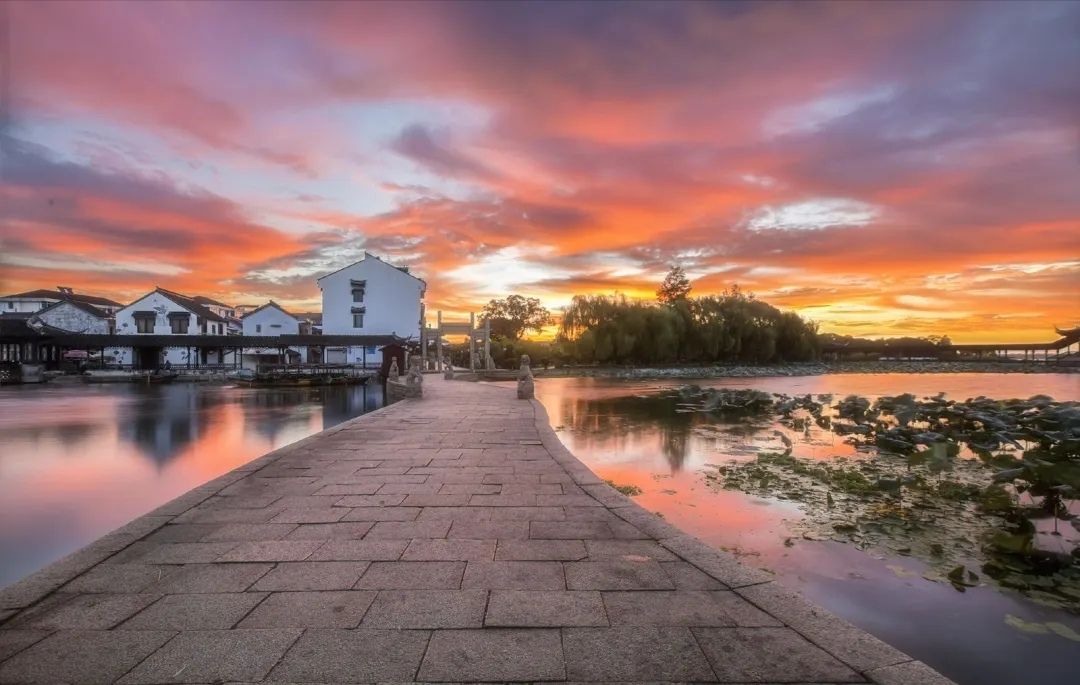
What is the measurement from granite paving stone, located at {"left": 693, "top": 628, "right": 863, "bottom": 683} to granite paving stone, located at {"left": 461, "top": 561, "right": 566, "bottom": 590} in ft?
2.79

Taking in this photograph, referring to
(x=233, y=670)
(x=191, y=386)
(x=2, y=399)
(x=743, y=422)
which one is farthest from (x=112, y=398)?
(x=233, y=670)

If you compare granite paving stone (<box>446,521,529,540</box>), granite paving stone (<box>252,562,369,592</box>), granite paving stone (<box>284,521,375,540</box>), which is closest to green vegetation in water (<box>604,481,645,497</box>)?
granite paving stone (<box>446,521,529,540</box>)

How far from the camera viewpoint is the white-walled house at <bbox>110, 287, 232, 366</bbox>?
35.5 m

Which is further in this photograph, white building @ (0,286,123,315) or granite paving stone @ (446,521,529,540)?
white building @ (0,286,123,315)

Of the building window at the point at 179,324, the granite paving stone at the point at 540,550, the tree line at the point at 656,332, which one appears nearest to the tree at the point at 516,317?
the tree line at the point at 656,332

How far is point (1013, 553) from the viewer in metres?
4.40

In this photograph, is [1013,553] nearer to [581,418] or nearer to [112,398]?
[581,418]

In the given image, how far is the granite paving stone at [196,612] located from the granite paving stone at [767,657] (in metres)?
2.17

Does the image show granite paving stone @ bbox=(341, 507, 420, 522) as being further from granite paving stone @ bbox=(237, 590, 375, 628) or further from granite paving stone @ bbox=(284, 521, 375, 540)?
granite paving stone @ bbox=(237, 590, 375, 628)

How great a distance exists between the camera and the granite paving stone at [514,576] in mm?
2893

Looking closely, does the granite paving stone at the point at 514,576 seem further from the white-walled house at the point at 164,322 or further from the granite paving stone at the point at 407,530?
the white-walled house at the point at 164,322

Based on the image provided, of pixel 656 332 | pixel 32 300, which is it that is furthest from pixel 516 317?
pixel 32 300

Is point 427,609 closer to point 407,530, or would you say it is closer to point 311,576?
point 311,576

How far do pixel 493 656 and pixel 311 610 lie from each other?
1.00 metres
